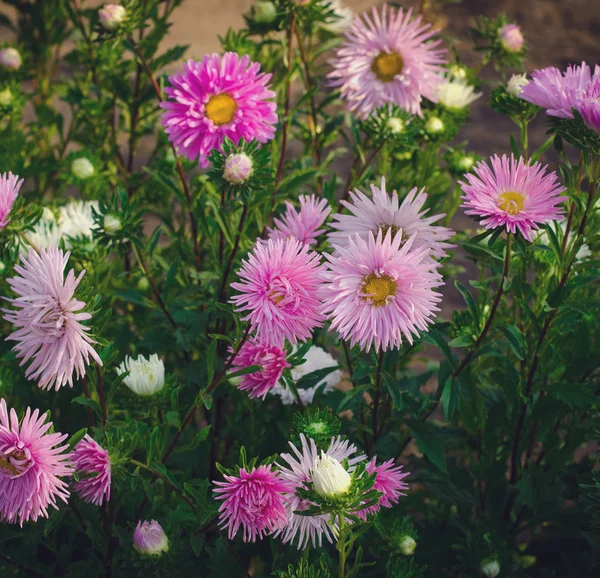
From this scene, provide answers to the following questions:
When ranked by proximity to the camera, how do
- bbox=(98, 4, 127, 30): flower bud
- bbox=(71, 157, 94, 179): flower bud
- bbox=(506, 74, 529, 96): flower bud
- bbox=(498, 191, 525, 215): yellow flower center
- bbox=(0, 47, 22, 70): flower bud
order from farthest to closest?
1. bbox=(0, 47, 22, 70): flower bud
2. bbox=(71, 157, 94, 179): flower bud
3. bbox=(98, 4, 127, 30): flower bud
4. bbox=(506, 74, 529, 96): flower bud
5. bbox=(498, 191, 525, 215): yellow flower center

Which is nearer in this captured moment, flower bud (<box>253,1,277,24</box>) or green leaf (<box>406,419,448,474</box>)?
green leaf (<box>406,419,448,474</box>)

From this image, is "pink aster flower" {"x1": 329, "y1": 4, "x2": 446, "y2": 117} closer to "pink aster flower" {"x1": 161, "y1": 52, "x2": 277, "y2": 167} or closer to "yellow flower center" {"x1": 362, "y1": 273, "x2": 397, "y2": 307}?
"pink aster flower" {"x1": 161, "y1": 52, "x2": 277, "y2": 167}

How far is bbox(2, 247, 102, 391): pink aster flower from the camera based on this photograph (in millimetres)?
690

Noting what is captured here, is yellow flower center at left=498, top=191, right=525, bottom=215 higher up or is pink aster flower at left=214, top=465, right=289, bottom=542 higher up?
yellow flower center at left=498, top=191, right=525, bottom=215

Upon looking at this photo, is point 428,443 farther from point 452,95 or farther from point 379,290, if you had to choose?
point 452,95

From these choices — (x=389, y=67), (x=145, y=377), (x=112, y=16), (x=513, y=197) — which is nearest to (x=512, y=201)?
(x=513, y=197)

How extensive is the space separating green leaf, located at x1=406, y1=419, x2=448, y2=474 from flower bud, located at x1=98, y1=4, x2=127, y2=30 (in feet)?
2.69

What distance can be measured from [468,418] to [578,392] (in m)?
0.19

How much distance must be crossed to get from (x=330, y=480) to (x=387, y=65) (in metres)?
0.90

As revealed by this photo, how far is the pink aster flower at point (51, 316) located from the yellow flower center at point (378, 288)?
295mm

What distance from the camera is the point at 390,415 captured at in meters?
1.08

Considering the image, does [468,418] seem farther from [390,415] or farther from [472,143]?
[472,143]

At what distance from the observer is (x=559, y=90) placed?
2.75 feet

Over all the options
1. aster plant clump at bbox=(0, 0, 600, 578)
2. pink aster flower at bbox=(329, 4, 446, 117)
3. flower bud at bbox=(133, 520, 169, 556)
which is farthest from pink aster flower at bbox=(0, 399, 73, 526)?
pink aster flower at bbox=(329, 4, 446, 117)
